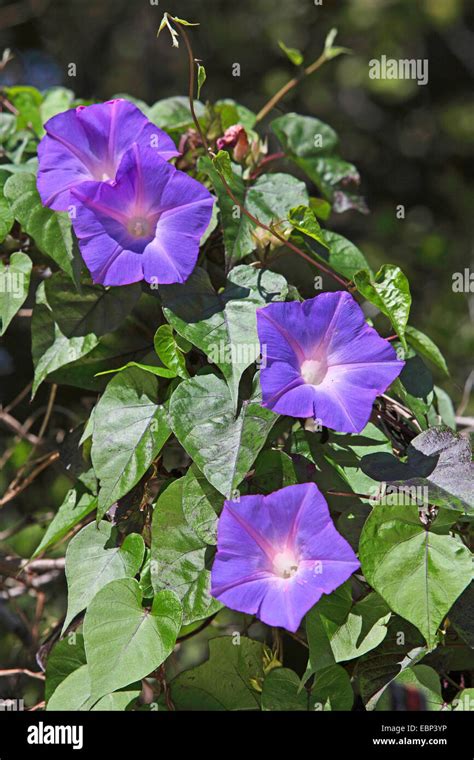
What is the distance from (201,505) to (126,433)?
0.36 feet

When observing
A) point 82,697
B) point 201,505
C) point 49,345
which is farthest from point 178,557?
point 49,345

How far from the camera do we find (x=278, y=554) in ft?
2.46

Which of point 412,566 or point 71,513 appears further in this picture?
point 71,513

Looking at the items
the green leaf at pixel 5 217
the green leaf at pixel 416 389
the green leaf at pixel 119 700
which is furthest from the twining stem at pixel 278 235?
the green leaf at pixel 119 700

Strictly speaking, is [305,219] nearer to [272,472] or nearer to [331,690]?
[272,472]

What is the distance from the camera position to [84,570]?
84 centimetres

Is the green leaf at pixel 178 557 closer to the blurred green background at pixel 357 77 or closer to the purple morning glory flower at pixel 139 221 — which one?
the purple morning glory flower at pixel 139 221

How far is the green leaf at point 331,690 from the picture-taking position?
80 cm

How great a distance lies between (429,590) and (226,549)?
181 mm

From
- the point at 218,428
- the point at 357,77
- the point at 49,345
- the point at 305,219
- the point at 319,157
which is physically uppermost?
the point at 357,77

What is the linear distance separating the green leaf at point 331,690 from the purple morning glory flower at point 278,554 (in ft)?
0.43

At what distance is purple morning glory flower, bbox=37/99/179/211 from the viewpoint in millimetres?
876
